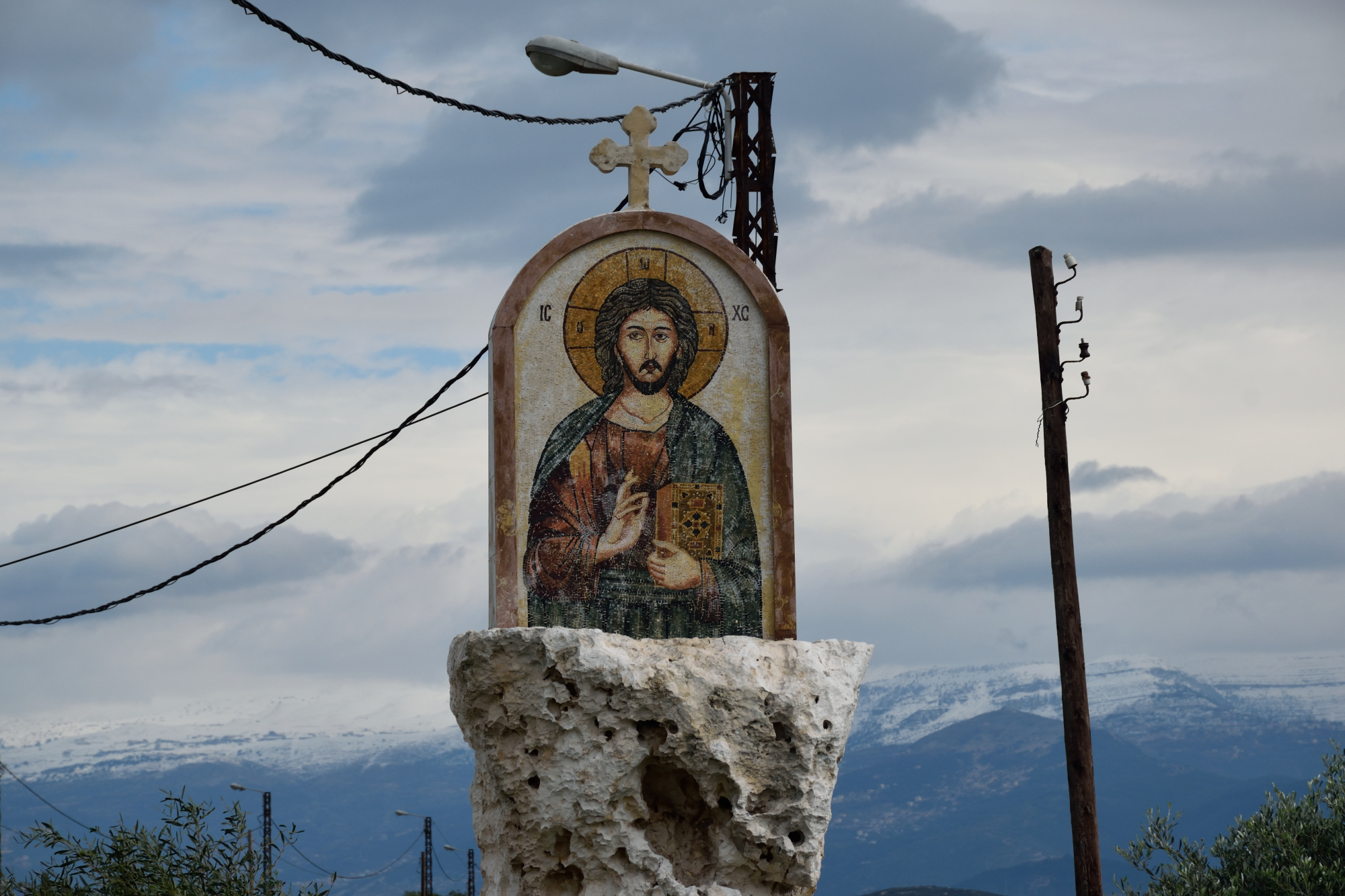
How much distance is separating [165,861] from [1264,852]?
13592 millimetres

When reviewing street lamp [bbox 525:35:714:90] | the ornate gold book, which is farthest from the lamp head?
the ornate gold book

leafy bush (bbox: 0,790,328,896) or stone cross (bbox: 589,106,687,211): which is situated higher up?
stone cross (bbox: 589,106,687,211)

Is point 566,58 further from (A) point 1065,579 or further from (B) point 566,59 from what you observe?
(A) point 1065,579

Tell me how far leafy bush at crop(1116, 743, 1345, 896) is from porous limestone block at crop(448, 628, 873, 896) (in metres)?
8.12

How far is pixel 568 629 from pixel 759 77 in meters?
9.25

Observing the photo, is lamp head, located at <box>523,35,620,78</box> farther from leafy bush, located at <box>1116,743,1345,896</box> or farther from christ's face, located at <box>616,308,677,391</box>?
leafy bush, located at <box>1116,743,1345,896</box>

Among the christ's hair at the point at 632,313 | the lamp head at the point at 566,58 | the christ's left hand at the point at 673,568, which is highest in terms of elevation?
the lamp head at the point at 566,58

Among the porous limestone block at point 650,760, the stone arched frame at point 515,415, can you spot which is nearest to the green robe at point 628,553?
the stone arched frame at point 515,415

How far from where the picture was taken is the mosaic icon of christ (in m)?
12.6

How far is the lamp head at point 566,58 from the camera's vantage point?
1369 centimetres

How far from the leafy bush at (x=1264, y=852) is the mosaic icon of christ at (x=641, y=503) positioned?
834 cm

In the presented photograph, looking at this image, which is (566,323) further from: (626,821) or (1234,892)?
(1234,892)

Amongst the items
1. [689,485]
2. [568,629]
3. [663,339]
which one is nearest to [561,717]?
[568,629]

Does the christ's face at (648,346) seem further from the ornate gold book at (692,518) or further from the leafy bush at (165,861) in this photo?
the leafy bush at (165,861)
